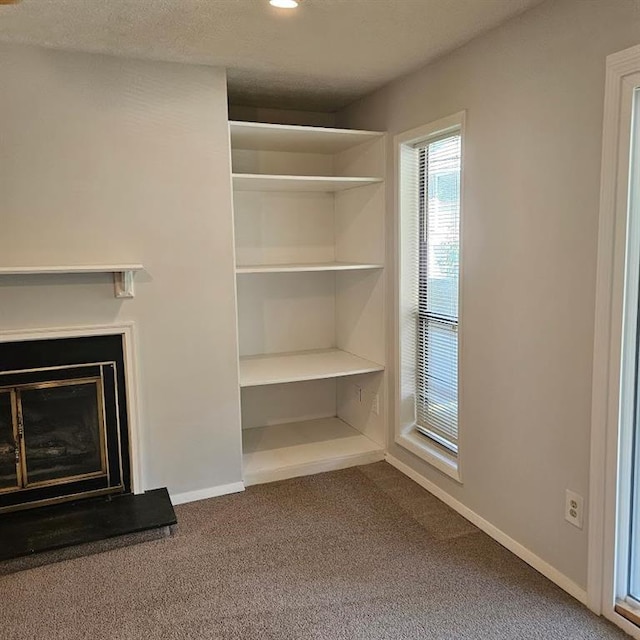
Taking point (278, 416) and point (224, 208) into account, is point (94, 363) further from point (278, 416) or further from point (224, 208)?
point (278, 416)

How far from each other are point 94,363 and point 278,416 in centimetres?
160

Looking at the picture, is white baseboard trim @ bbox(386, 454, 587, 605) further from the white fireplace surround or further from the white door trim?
the white fireplace surround

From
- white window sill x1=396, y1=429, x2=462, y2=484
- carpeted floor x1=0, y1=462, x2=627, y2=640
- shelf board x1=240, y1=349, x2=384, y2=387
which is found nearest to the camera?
carpeted floor x1=0, y1=462, x2=627, y2=640

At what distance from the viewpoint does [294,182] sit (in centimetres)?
353

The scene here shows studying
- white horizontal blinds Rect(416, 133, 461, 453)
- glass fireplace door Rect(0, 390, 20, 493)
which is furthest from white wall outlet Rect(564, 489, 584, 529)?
glass fireplace door Rect(0, 390, 20, 493)

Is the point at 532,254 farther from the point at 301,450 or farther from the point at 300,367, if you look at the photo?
the point at 301,450

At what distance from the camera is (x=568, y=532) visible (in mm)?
2305

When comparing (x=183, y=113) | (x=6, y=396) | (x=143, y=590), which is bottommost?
(x=143, y=590)

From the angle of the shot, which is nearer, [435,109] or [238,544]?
[238,544]

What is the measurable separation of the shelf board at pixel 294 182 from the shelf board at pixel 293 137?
22cm

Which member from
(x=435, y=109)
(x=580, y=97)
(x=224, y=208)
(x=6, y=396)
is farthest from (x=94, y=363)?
(x=580, y=97)

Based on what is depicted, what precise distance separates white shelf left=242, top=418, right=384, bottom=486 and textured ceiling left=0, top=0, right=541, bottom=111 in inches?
88.4

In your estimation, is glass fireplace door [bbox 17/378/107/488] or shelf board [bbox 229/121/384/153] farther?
shelf board [bbox 229/121/384/153]

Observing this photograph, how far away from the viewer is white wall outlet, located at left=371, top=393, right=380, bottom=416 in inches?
148
